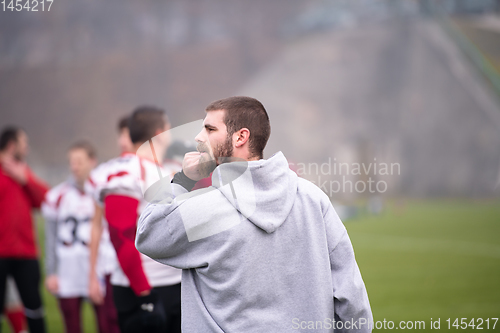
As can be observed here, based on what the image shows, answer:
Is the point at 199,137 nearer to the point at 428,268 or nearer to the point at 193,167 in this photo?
the point at 193,167

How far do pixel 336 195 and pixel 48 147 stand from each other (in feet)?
54.0

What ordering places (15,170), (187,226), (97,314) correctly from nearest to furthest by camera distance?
(187,226), (97,314), (15,170)

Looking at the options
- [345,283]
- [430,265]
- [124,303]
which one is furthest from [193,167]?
[430,265]

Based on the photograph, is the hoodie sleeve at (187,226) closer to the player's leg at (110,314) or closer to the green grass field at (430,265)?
the player's leg at (110,314)

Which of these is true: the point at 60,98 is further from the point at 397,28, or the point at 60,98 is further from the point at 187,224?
the point at 187,224

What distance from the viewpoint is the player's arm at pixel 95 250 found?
9.91ft

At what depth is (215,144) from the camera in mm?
1509

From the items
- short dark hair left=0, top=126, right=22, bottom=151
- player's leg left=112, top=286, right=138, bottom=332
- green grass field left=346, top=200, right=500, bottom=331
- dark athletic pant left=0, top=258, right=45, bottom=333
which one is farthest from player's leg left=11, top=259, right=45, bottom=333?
green grass field left=346, top=200, right=500, bottom=331

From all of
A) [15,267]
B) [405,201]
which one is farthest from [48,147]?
[15,267]

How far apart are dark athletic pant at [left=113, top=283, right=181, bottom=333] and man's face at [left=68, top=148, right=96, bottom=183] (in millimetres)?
1632

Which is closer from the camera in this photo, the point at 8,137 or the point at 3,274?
the point at 3,274

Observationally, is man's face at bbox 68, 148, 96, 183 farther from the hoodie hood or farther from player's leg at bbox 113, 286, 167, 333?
the hoodie hood

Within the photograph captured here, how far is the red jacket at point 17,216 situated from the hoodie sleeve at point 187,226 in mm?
2804

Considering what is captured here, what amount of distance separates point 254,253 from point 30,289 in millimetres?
3017
